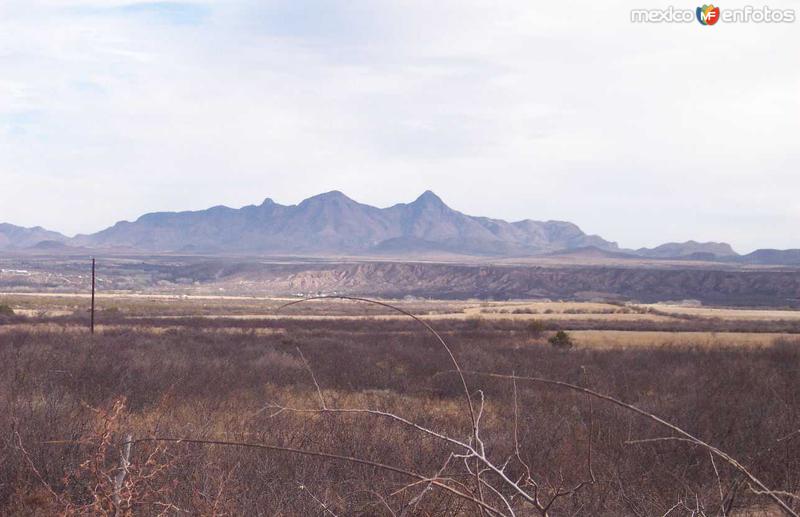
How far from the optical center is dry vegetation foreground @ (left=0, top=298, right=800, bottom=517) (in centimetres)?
501

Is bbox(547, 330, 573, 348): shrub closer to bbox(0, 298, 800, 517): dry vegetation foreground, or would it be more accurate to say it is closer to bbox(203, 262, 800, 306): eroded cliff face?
bbox(0, 298, 800, 517): dry vegetation foreground

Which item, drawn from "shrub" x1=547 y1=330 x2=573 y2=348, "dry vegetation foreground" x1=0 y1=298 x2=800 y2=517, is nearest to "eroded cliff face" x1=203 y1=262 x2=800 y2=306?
"shrub" x1=547 y1=330 x2=573 y2=348

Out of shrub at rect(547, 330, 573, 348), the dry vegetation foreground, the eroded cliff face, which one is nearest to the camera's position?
the dry vegetation foreground

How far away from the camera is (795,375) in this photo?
60.9 ft

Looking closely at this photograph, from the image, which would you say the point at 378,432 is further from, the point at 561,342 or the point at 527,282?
the point at 527,282

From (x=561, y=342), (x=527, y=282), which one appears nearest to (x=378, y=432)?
(x=561, y=342)

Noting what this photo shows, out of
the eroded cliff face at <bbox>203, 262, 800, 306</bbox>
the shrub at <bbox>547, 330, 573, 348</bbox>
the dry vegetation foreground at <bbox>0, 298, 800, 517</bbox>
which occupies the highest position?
the dry vegetation foreground at <bbox>0, 298, 800, 517</bbox>

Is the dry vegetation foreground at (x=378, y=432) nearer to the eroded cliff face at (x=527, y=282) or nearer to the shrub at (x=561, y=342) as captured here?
the shrub at (x=561, y=342)

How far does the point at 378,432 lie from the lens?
9164 millimetres

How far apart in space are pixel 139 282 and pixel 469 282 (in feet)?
217

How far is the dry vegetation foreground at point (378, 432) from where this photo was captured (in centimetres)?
501

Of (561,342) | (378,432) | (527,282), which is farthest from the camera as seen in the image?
(527,282)

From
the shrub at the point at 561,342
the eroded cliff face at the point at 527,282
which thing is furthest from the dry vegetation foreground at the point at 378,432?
the eroded cliff face at the point at 527,282

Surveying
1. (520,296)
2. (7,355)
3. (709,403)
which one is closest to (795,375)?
(709,403)
